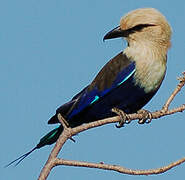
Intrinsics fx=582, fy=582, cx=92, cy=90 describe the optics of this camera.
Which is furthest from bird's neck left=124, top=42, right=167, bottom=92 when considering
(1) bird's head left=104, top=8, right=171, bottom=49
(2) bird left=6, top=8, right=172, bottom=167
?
(1) bird's head left=104, top=8, right=171, bottom=49

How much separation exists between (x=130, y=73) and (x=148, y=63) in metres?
0.28

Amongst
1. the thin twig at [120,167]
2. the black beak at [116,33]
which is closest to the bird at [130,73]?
the black beak at [116,33]

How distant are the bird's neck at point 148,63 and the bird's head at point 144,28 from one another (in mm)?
103

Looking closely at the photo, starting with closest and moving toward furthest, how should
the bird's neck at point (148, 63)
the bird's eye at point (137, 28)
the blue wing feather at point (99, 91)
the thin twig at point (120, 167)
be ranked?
the thin twig at point (120, 167) < the bird's neck at point (148, 63) < the blue wing feather at point (99, 91) < the bird's eye at point (137, 28)

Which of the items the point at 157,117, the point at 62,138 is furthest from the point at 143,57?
the point at 62,138

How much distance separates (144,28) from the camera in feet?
25.7

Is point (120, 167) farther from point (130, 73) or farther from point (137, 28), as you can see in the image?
point (137, 28)

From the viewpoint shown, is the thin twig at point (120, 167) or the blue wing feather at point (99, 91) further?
the blue wing feather at point (99, 91)

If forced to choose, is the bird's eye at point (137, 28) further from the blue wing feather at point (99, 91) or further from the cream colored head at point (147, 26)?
the blue wing feather at point (99, 91)

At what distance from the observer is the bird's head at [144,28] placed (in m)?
7.73

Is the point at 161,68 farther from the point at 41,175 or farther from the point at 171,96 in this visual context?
the point at 41,175

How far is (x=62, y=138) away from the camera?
4.87 m

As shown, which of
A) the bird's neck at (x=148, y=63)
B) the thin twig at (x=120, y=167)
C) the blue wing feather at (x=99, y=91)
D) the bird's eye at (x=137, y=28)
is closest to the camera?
the thin twig at (x=120, y=167)

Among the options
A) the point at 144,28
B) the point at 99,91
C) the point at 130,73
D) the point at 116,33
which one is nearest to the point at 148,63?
the point at 130,73
